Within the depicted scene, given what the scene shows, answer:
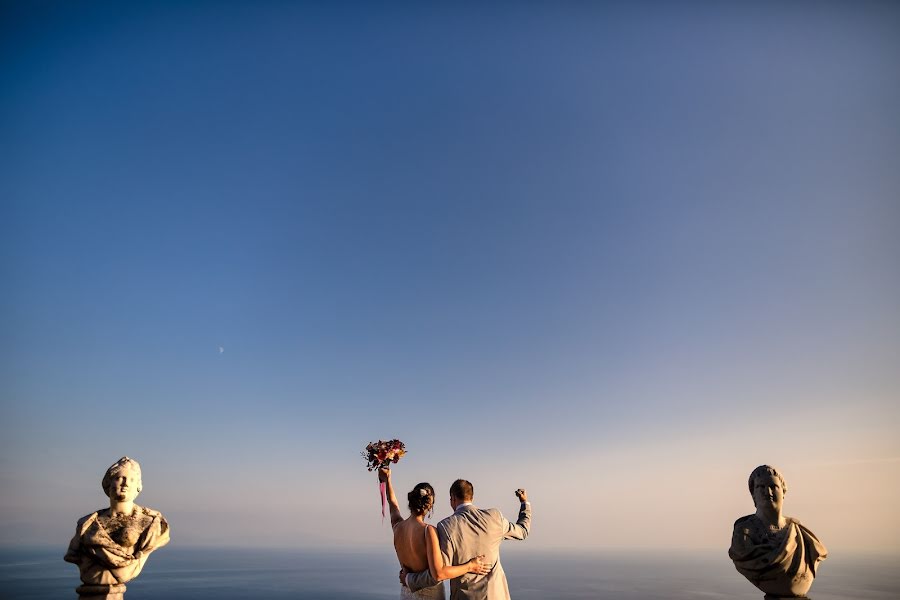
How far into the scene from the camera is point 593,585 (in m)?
178

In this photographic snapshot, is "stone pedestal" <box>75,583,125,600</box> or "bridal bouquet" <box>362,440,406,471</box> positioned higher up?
"bridal bouquet" <box>362,440,406,471</box>

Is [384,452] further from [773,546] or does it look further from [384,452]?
[773,546]

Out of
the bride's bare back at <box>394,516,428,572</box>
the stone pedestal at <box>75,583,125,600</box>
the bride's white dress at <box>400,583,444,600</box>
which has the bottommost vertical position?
the bride's white dress at <box>400,583,444,600</box>

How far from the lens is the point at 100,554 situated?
5.90 metres

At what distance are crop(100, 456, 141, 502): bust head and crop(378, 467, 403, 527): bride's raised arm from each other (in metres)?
3.12

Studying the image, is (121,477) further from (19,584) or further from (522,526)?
(19,584)

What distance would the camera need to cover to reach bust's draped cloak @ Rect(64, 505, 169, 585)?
5906 millimetres

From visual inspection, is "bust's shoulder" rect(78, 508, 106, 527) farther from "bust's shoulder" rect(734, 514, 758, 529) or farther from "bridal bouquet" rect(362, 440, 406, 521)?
"bust's shoulder" rect(734, 514, 758, 529)

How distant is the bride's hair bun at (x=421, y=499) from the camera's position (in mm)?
6367

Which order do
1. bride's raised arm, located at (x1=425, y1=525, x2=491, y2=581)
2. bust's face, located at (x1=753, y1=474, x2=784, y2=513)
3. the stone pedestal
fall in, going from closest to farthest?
the stone pedestal
bride's raised arm, located at (x1=425, y1=525, x2=491, y2=581)
bust's face, located at (x1=753, y1=474, x2=784, y2=513)

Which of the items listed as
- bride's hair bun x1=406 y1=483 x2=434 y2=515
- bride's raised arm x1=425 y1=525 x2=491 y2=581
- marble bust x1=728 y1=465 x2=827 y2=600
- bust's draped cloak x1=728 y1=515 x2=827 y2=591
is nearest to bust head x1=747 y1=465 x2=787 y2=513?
marble bust x1=728 y1=465 x2=827 y2=600

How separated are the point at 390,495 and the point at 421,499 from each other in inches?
43.3

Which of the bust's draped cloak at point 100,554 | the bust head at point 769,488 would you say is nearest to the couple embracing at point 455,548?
the bust head at point 769,488

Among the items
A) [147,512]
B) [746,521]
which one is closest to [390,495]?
[147,512]
